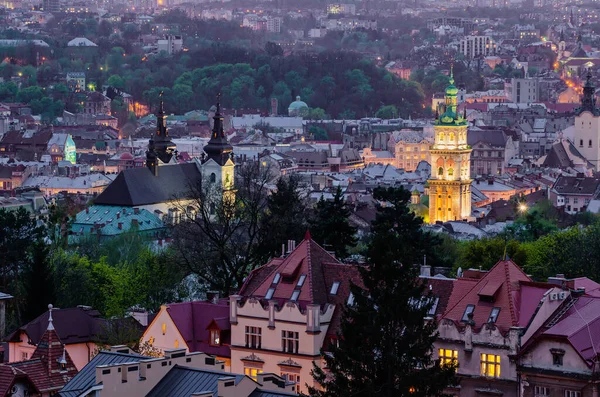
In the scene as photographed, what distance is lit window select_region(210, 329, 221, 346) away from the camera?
1655 inches

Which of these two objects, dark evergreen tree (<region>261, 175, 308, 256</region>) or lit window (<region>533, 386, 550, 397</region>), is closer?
lit window (<region>533, 386, 550, 397</region>)

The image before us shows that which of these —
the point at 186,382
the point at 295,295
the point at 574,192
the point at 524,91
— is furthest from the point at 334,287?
the point at 524,91

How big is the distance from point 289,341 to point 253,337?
1081 millimetres

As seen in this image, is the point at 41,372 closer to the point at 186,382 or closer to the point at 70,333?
the point at 186,382

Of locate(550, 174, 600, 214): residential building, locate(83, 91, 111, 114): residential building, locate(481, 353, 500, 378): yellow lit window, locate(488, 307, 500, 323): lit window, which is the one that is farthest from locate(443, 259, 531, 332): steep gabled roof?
locate(83, 91, 111, 114): residential building

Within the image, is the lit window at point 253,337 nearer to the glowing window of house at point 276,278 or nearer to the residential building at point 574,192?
the glowing window of house at point 276,278

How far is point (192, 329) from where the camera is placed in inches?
1689

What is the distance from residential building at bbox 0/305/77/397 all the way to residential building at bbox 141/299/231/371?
7911 mm

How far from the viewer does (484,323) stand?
37.9m

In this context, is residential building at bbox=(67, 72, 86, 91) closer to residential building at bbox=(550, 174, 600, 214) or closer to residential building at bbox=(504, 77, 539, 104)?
residential building at bbox=(504, 77, 539, 104)

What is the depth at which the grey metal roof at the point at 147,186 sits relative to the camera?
286 feet

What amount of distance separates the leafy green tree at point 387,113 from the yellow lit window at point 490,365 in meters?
143

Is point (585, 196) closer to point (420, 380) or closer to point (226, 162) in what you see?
point (226, 162)

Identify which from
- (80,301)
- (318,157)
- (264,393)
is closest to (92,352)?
(80,301)
